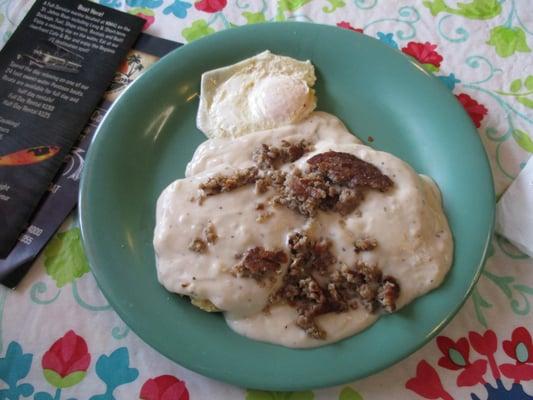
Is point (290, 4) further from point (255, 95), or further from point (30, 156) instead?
point (30, 156)

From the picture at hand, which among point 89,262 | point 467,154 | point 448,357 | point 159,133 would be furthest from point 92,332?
point 467,154

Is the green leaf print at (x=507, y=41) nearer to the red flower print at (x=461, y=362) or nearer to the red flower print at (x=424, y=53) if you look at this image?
the red flower print at (x=424, y=53)

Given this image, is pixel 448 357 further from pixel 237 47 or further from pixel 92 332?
pixel 237 47

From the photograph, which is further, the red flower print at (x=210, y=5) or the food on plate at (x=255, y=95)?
the red flower print at (x=210, y=5)

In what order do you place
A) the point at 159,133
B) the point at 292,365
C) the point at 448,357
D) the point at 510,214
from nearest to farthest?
the point at 292,365 → the point at 448,357 → the point at 510,214 → the point at 159,133

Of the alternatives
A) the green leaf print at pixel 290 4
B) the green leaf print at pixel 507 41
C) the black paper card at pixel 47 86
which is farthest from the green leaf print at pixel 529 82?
the black paper card at pixel 47 86

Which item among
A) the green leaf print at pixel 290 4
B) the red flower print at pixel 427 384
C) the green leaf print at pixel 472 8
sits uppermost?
the green leaf print at pixel 472 8

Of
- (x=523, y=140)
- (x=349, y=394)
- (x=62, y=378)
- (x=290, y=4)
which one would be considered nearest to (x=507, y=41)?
(x=523, y=140)
